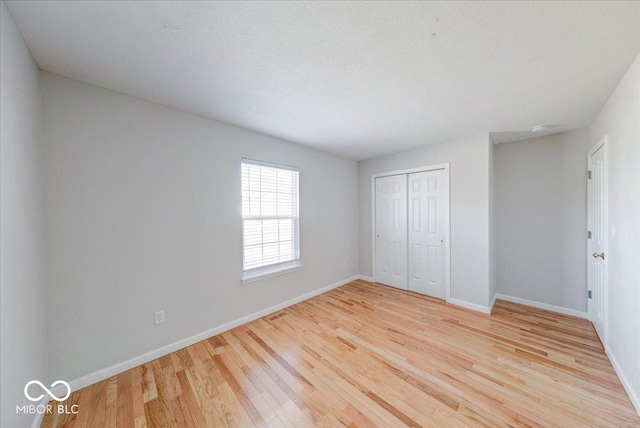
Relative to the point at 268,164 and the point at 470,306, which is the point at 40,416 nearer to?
the point at 268,164

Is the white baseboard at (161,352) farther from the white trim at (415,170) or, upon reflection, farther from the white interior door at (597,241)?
the white interior door at (597,241)

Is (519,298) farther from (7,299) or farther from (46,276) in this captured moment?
(46,276)

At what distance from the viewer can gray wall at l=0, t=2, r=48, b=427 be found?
3.59ft

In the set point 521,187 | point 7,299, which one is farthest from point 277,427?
point 521,187

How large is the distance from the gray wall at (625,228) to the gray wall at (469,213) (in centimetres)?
105

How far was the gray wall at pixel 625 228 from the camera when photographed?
1.54m

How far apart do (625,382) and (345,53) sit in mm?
3138

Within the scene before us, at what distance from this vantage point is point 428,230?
3615 millimetres

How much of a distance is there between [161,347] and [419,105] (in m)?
3.39

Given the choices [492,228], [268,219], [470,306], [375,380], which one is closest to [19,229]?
[268,219]

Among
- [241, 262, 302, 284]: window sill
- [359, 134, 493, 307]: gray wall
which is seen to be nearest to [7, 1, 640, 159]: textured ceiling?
[359, 134, 493, 307]: gray wall

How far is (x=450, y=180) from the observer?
10.9 ft

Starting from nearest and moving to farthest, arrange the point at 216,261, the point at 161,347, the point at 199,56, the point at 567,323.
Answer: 1. the point at 199,56
2. the point at 161,347
3. the point at 216,261
4. the point at 567,323

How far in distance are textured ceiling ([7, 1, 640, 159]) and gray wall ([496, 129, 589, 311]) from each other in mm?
867
